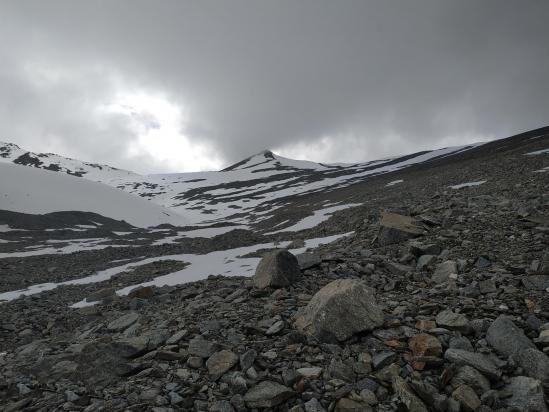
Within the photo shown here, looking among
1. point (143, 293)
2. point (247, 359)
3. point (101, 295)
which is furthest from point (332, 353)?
point (101, 295)

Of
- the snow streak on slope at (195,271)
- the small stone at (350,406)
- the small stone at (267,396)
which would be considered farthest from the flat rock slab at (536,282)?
the snow streak on slope at (195,271)

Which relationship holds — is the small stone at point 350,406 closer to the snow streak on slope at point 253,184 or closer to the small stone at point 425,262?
the small stone at point 425,262

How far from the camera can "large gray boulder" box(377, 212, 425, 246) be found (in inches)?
472

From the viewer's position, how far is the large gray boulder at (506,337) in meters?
5.04

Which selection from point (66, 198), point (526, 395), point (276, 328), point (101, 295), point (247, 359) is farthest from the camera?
point (66, 198)

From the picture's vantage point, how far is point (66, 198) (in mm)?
67500

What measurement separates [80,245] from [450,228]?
4089 cm

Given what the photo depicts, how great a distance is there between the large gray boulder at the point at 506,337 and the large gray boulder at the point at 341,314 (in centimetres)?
165

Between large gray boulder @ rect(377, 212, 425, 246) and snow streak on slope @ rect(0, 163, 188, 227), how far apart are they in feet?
198

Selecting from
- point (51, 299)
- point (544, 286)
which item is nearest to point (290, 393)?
point (544, 286)

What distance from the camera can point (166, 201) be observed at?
13888 centimetres

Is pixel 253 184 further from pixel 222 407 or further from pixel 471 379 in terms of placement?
pixel 471 379

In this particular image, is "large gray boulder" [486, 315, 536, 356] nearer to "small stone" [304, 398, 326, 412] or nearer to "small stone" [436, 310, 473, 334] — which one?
"small stone" [436, 310, 473, 334]

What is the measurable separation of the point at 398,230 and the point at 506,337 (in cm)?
707
